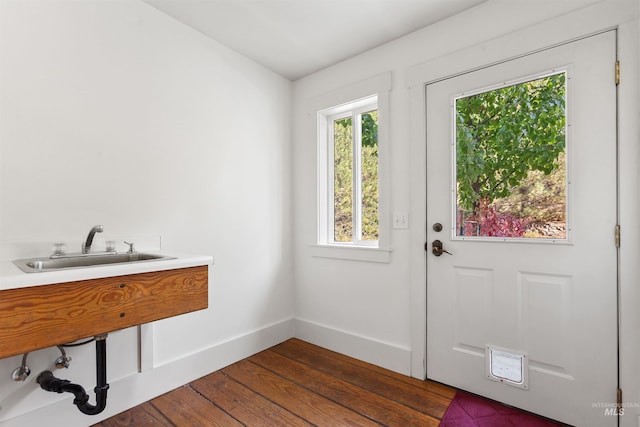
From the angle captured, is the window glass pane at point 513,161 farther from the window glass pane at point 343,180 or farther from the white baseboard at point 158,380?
the white baseboard at point 158,380

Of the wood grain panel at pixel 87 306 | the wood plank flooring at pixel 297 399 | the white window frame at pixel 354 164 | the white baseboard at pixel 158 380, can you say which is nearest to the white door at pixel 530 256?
the wood plank flooring at pixel 297 399

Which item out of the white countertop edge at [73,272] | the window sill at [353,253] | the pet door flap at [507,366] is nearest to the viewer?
the white countertop edge at [73,272]

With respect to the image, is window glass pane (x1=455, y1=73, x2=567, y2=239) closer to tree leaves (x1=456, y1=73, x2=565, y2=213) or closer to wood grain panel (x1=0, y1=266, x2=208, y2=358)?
tree leaves (x1=456, y1=73, x2=565, y2=213)

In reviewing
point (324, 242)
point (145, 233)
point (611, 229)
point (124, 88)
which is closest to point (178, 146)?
point (124, 88)

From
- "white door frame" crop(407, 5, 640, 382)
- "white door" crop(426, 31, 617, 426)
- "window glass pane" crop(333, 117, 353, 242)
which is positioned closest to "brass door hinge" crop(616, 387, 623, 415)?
"white door" crop(426, 31, 617, 426)

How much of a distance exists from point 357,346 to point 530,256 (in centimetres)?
132

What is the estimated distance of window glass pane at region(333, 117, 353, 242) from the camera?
2666mm

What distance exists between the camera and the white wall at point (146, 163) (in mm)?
1477

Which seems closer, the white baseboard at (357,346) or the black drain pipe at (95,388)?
the black drain pipe at (95,388)

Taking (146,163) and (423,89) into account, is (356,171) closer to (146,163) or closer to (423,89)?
A: (423,89)

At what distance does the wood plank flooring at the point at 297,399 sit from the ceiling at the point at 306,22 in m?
2.27

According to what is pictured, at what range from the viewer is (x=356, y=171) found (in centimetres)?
262

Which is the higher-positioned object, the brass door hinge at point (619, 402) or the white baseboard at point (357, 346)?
the brass door hinge at point (619, 402)

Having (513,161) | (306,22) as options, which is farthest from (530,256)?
(306,22)
